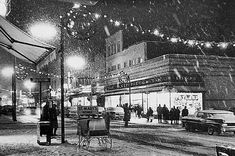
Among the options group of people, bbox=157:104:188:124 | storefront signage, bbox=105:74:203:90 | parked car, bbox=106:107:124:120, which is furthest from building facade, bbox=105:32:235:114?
group of people, bbox=157:104:188:124

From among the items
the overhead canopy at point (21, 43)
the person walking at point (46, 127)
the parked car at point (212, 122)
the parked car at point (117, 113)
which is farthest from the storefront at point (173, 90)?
the overhead canopy at point (21, 43)

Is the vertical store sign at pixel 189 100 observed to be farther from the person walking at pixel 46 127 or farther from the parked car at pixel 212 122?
the person walking at pixel 46 127

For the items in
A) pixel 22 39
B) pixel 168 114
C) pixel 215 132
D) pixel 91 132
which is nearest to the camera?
pixel 22 39

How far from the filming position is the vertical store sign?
125 ft

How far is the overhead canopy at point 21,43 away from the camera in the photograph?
38.2ft

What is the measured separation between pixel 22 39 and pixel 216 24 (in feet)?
153

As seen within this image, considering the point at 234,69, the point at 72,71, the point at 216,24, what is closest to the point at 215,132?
the point at 234,69

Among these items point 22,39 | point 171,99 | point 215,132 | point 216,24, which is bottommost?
point 215,132

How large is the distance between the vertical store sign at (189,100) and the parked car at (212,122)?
532 inches

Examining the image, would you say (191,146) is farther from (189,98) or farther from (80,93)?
(80,93)

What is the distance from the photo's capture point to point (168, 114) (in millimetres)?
33250

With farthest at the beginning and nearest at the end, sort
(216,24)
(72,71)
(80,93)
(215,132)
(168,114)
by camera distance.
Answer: (72,71) < (80,93) < (216,24) < (168,114) < (215,132)

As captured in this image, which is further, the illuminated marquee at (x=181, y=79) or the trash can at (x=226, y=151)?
the illuminated marquee at (x=181, y=79)

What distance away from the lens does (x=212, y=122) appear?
22203 millimetres
